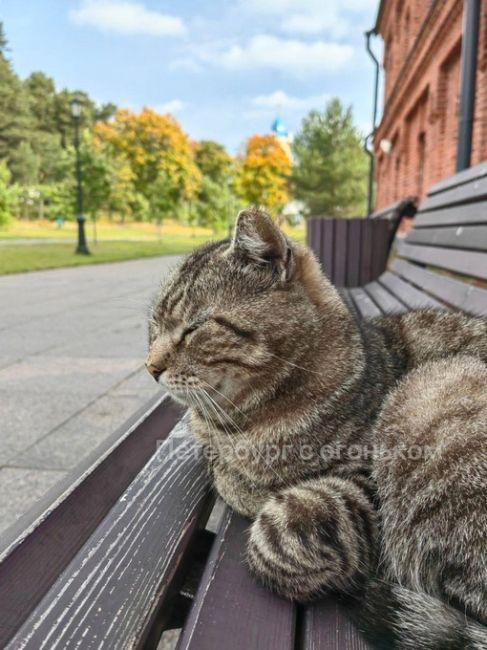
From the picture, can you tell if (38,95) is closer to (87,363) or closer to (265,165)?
(265,165)

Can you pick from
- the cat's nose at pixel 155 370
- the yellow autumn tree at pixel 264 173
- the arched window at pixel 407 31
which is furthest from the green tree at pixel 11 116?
the cat's nose at pixel 155 370

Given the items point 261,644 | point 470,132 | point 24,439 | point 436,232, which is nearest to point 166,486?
point 261,644

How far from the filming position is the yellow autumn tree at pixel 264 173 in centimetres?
4578

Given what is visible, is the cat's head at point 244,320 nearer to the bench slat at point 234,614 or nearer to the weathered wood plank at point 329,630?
the bench slat at point 234,614

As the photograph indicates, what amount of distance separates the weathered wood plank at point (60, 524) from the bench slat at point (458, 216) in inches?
70.0

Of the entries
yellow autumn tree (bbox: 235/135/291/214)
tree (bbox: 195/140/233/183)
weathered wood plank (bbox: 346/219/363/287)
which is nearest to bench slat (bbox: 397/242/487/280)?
weathered wood plank (bbox: 346/219/363/287)

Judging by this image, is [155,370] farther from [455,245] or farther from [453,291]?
[455,245]

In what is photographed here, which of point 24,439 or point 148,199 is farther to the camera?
point 148,199

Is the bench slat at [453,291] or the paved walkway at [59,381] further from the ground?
the bench slat at [453,291]

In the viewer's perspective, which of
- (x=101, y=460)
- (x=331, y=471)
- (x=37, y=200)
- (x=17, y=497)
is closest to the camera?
(x=331, y=471)

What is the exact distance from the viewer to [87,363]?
511cm

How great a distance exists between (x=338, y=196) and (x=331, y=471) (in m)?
45.0

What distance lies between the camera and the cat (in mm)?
1107

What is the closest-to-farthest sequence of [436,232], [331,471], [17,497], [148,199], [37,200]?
[331,471]
[17,497]
[436,232]
[148,199]
[37,200]
